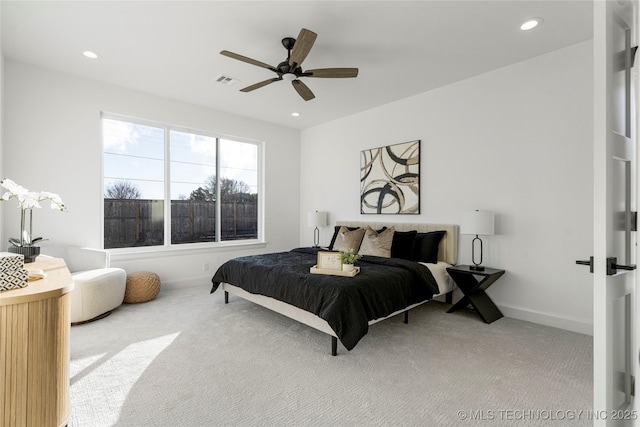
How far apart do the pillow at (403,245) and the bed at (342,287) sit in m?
0.06

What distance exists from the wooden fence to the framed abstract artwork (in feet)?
7.22

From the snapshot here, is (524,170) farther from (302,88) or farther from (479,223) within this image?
(302,88)

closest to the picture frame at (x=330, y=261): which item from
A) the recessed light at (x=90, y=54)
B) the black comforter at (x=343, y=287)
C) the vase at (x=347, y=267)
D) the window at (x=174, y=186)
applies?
the vase at (x=347, y=267)

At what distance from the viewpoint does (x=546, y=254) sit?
329 cm

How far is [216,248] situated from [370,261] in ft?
9.18

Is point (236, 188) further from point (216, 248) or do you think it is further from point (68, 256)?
point (68, 256)

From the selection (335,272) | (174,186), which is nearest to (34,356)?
(335,272)

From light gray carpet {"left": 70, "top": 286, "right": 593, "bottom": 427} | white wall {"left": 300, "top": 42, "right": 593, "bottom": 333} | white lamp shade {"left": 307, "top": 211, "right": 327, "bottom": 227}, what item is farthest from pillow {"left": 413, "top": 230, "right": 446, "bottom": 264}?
white lamp shade {"left": 307, "top": 211, "right": 327, "bottom": 227}

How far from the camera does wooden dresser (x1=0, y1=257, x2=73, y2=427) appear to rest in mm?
1319

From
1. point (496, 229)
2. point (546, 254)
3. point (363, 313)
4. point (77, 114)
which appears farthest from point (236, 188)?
point (546, 254)

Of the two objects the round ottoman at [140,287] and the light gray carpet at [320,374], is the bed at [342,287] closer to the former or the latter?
the light gray carpet at [320,374]

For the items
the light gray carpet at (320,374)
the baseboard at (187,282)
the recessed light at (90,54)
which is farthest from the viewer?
the baseboard at (187,282)

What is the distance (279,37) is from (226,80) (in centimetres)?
125

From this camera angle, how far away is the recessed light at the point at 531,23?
2688 millimetres
